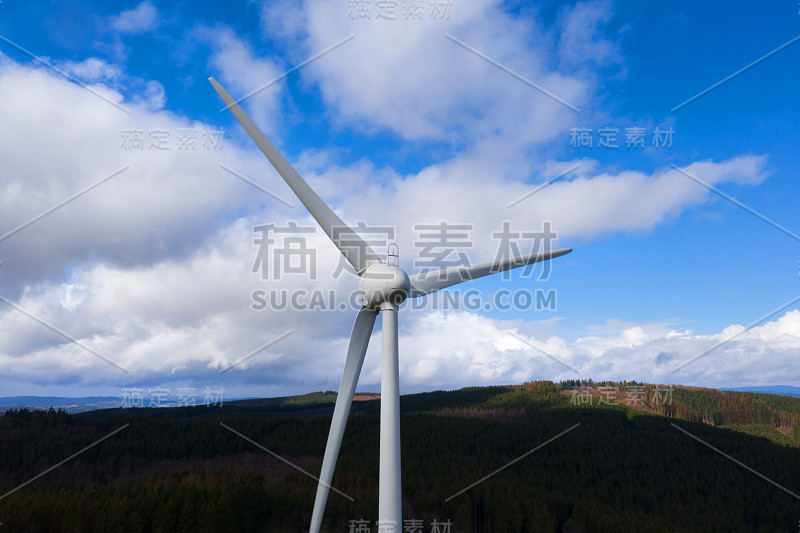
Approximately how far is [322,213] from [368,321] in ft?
19.4

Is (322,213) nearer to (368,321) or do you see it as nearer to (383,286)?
(383,286)

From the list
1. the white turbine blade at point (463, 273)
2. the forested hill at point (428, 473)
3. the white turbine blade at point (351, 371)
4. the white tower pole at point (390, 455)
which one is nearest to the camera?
the white tower pole at point (390, 455)

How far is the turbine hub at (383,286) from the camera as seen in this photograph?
22156 millimetres

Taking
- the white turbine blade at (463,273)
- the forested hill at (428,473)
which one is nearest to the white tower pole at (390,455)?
the white turbine blade at (463,273)

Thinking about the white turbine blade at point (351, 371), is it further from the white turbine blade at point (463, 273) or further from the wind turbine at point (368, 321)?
the white turbine blade at point (463, 273)

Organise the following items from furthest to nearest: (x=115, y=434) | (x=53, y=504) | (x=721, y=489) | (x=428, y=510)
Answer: (x=115, y=434) → (x=721, y=489) → (x=428, y=510) → (x=53, y=504)

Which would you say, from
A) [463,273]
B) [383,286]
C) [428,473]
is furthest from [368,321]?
[428,473]

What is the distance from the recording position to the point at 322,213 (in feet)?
76.5

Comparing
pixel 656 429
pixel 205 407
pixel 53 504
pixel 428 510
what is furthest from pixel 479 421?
pixel 205 407

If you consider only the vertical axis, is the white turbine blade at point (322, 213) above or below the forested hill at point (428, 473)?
above

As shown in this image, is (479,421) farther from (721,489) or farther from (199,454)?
(199,454)

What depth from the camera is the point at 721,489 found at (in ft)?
228

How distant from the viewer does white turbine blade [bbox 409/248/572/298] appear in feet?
79.4

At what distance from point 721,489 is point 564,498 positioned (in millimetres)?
33856
